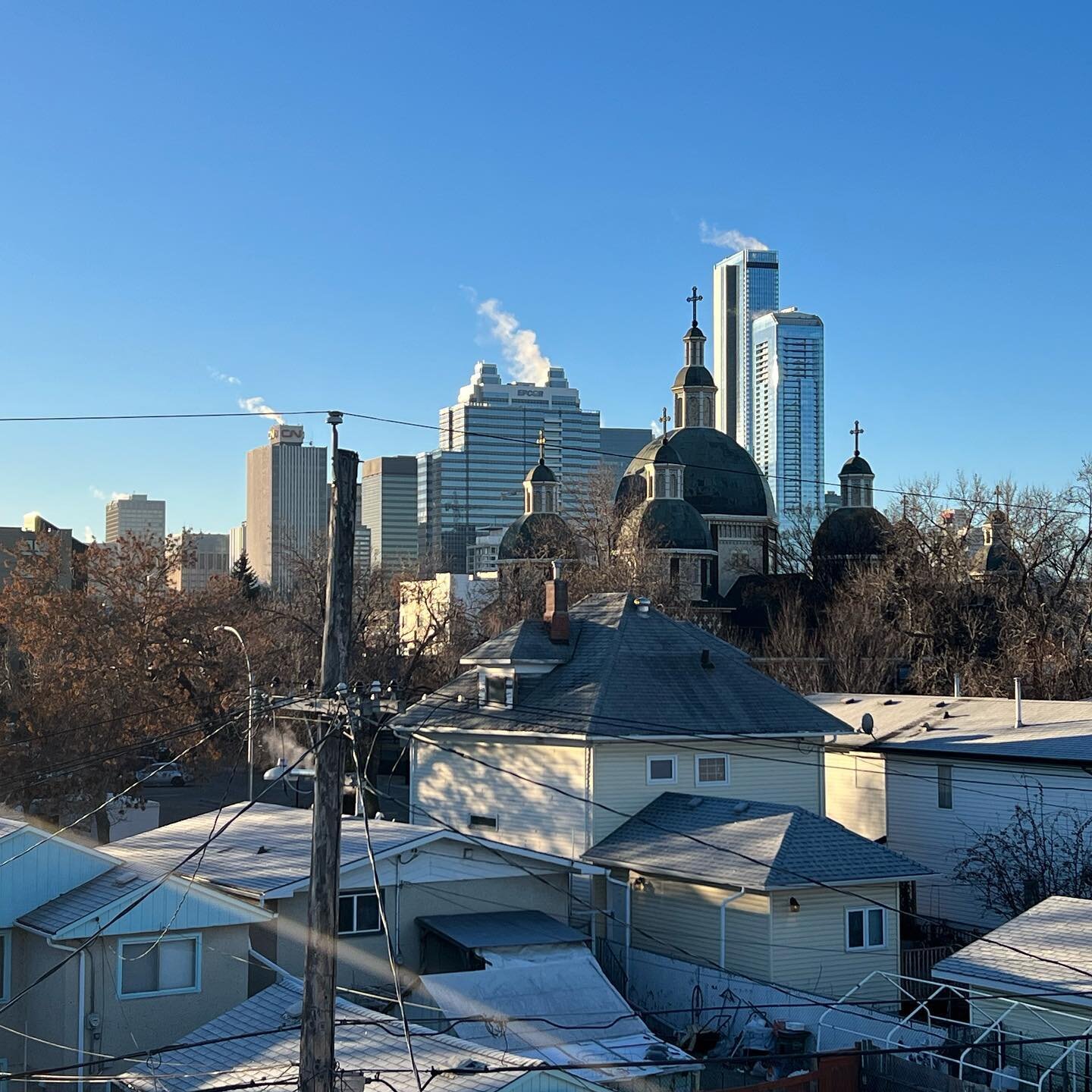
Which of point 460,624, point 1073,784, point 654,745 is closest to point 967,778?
point 1073,784

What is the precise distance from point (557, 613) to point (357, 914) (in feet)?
39.6

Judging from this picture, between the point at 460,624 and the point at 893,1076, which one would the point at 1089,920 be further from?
the point at 460,624

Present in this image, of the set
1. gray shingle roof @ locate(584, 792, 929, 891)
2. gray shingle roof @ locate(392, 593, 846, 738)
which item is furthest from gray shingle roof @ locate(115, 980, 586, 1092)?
A: gray shingle roof @ locate(392, 593, 846, 738)

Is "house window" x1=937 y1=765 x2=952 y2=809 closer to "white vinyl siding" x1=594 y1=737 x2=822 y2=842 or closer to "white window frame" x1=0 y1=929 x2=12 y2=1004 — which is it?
"white vinyl siding" x1=594 y1=737 x2=822 y2=842

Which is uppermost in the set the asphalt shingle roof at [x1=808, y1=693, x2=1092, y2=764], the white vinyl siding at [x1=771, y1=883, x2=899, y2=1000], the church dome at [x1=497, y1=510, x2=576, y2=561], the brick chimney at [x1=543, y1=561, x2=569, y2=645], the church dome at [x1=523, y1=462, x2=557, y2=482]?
the church dome at [x1=523, y1=462, x2=557, y2=482]

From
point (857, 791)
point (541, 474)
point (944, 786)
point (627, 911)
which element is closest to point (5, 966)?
point (627, 911)

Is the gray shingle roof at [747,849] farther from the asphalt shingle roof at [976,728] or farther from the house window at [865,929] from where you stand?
the asphalt shingle roof at [976,728]

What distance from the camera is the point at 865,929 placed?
27156 millimetres

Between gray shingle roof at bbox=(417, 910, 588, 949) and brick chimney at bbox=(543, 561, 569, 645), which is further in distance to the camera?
brick chimney at bbox=(543, 561, 569, 645)

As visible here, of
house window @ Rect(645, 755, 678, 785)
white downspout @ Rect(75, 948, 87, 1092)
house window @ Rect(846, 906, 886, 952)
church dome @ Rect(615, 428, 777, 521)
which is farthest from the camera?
church dome @ Rect(615, 428, 777, 521)

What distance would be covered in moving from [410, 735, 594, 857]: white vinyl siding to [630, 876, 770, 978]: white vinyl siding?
2.87 metres

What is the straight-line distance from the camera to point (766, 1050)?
929 inches

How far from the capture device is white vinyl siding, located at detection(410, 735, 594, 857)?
32.3 m

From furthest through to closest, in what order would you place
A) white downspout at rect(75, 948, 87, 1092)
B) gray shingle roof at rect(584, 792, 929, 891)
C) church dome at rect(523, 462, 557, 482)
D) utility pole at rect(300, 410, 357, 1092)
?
church dome at rect(523, 462, 557, 482) → gray shingle roof at rect(584, 792, 929, 891) → white downspout at rect(75, 948, 87, 1092) → utility pole at rect(300, 410, 357, 1092)
